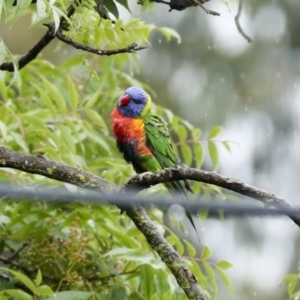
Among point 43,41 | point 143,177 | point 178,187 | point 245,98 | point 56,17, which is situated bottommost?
point 245,98

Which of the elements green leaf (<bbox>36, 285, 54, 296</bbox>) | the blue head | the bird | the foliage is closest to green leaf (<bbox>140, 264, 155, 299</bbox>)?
the foliage

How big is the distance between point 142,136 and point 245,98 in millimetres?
3435

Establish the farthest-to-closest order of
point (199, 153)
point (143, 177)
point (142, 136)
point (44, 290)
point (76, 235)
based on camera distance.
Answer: point (142, 136) < point (199, 153) < point (76, 235) < point (44, 290) < point (143, 177)

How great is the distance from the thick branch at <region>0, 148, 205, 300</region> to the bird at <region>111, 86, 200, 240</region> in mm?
947

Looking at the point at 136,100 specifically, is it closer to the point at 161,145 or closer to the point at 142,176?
the point at 161,145

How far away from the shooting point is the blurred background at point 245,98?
226 inches

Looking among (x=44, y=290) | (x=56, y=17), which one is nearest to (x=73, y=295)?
(x=44, y=290)

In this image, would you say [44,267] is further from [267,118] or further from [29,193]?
[267,118]

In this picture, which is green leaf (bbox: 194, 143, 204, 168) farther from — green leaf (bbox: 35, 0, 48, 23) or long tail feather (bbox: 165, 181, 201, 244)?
green leaf (bbox: 35, 0, 48, 23)

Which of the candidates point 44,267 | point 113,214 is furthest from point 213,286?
point 44,267

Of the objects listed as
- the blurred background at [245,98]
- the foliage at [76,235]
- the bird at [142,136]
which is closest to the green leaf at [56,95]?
the foliage at [76,235]

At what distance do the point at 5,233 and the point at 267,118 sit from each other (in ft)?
13.1

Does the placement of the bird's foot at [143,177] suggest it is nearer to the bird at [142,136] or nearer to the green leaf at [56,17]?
the green leaf at [56,17]

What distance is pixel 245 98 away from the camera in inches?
243
